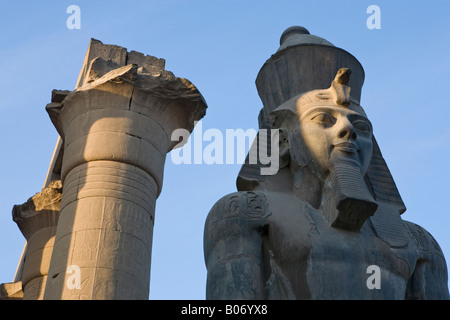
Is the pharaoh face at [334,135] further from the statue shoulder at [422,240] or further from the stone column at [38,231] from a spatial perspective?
the stone column at [38,231]

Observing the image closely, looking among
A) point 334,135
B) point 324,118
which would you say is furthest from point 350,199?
point 324,118

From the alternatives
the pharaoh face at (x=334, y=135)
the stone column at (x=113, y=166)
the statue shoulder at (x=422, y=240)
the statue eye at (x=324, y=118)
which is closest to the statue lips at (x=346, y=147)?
the pharaoh face at (x=334, y=135)

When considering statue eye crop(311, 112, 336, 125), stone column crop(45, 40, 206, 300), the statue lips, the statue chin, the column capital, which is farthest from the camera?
the column capital

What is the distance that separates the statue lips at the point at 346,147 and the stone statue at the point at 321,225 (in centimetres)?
1

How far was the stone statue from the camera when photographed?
224 inches

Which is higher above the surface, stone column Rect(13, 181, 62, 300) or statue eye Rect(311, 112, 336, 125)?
stone column Rect(13, 181, 62, 300)

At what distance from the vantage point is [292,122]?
Answer: 262 inches

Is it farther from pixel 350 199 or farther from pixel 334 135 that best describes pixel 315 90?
pixel 350 199

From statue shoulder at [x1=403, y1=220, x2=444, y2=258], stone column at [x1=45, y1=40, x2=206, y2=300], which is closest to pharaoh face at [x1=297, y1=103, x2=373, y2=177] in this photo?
statue shoulder at [x1=403, y1=220, x2=444, y2=258]

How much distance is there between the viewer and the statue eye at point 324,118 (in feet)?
21.1

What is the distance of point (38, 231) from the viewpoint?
484 inches

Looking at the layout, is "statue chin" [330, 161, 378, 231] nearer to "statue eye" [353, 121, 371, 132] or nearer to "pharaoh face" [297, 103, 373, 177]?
"pharaoh face" [297, 103, 373, 177]
